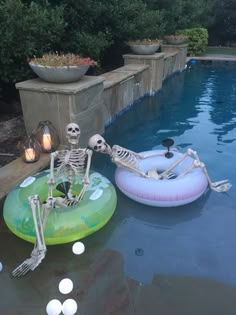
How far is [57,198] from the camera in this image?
10.9ft

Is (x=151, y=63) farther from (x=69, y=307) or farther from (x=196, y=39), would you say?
(x=196, y=39)

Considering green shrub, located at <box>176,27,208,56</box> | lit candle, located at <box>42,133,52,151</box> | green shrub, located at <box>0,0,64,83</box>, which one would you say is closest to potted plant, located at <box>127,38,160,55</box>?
green shrub, located at <box>0,0,64,83</box>

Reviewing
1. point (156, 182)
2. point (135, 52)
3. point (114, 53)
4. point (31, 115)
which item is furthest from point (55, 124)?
point (114, 53)

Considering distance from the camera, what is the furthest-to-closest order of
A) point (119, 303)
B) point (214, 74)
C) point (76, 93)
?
point (214, 74), point (76, 93), point (119, 303)

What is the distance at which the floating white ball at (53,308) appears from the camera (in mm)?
2258

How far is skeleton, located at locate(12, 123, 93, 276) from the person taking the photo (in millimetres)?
2695

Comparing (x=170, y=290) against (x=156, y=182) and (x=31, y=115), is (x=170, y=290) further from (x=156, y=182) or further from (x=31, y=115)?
(x=31, y=115)

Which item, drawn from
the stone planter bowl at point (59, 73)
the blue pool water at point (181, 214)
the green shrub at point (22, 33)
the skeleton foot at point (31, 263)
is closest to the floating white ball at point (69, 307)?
the skeleton foot at point (31, 263)

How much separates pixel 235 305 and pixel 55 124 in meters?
3.46

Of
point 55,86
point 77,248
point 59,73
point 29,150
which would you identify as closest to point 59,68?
point 59,73

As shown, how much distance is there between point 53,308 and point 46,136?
2662 mm

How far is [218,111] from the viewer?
25.1ft

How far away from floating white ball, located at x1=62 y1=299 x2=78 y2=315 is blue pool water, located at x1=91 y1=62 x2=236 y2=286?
0.63m

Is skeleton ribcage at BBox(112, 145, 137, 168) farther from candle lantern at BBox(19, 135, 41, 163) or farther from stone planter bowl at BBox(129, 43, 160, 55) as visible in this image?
stone planter bowl at BBox(129, 43, 160, 55)
